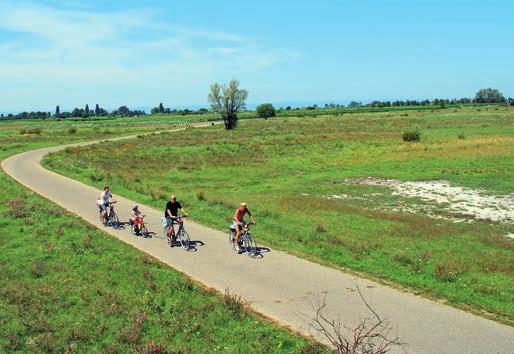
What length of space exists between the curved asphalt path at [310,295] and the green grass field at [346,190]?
0.87 meters

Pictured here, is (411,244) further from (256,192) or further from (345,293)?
(256,192)

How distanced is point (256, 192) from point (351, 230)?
14.1 metres

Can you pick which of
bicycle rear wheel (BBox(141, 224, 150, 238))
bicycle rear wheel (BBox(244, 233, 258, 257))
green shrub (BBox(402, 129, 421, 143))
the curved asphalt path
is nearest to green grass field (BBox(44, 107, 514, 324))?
the curved asphalt path

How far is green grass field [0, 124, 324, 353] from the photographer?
11.7m

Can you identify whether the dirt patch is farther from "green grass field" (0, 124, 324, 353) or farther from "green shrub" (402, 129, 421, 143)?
"green shrub" (402, 129, 421, 143)

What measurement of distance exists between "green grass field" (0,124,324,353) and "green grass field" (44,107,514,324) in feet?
17.1

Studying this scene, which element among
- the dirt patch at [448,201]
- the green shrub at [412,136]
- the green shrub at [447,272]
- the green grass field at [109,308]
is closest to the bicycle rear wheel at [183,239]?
the green grass field at [109,308]

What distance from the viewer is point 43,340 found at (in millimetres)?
11852

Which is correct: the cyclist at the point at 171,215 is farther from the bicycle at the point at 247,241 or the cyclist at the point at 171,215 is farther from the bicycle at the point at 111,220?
the bicycle at the point at 111,220

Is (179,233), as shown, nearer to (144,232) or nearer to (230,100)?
(144,232)

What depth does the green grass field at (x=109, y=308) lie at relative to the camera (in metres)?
11.7

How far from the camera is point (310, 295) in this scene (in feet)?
47.1

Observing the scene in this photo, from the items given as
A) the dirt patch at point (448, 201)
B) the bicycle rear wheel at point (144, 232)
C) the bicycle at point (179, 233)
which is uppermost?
the bicycle at point (179, 233)

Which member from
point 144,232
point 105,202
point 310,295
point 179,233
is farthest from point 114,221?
point 310,295
